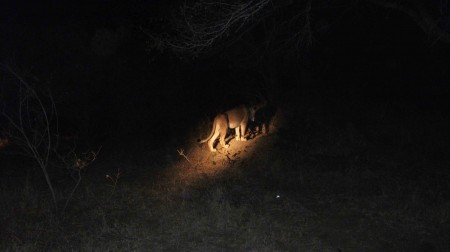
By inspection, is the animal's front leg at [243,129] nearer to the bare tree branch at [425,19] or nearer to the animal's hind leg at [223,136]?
the animal's hind leg at [223,136]

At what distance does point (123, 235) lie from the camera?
716 centimetres

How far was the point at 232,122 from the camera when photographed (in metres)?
11.2

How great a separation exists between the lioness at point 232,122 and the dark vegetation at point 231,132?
0.32 meters

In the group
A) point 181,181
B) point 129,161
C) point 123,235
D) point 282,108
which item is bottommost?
point 123,235

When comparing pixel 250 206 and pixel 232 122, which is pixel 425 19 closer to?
pixel 250 206

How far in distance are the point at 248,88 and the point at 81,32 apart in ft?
27.6

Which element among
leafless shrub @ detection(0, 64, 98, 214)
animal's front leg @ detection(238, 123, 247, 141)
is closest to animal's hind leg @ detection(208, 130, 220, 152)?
animal's front leg @ detection(238, 123, 247, 141)

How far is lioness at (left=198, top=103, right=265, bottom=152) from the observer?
11.0 meters

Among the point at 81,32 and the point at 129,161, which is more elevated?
the point at 81,32

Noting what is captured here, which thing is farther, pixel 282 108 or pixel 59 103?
pixel 59 103

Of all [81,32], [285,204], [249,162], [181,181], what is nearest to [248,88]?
[249,162]

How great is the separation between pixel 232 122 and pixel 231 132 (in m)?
1.06

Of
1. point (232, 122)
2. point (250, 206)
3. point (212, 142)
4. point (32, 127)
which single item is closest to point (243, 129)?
point (232, 122)

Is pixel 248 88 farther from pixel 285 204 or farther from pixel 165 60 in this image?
pixel 285 204
